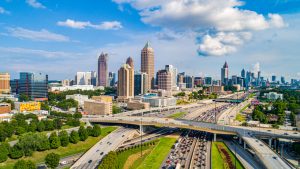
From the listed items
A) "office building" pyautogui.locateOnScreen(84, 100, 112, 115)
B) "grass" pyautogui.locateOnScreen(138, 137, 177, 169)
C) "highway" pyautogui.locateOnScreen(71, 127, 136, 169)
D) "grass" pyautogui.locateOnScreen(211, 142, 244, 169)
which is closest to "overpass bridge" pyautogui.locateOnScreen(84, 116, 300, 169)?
"grass" pyautogui.locateOnScreen(211, 142, 244, 169)

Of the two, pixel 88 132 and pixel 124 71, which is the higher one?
pixel 124 71

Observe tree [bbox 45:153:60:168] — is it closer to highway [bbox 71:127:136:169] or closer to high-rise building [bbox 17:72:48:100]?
highway [bbox 71:127:136:169]

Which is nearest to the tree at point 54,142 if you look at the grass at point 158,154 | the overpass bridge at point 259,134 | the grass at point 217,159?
the grass at point 158,154

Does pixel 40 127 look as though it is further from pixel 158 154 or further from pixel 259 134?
pixel 259 134

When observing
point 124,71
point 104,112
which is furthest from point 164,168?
point 124,71

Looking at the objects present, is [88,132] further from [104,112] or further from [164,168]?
[104,112]
